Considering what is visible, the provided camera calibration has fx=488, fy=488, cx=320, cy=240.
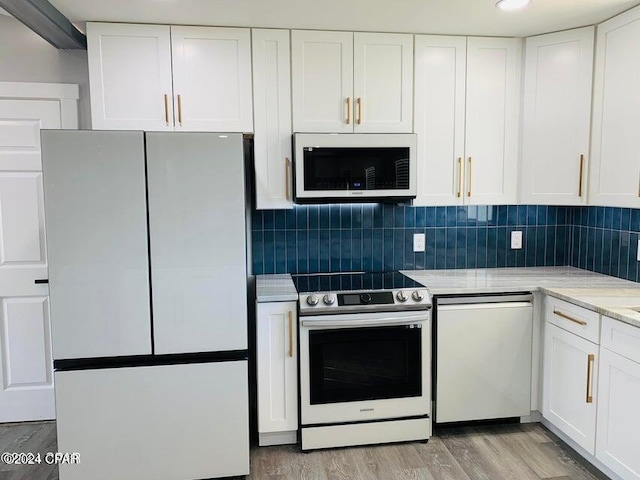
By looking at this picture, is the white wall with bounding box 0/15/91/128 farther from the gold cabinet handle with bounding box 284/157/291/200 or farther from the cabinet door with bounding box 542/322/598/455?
the cabinet door with bounding box 542/322/598/455

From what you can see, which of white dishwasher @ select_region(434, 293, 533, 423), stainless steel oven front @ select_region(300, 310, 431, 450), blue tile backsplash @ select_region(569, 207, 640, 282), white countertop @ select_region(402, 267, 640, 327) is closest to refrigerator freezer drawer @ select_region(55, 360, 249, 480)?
stainless steel oven front @ select_region(300, 310, 431, 450)

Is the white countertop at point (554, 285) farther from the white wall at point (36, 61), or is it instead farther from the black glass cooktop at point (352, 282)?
the white wall at point (36, 61)

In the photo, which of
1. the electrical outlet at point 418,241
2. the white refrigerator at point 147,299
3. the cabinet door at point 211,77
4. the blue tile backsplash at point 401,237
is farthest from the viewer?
the electrical outlet at point 418,241

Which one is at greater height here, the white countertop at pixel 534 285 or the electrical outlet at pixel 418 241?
the electrical outlet at pixel 418 241

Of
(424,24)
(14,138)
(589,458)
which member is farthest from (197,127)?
(589,458)

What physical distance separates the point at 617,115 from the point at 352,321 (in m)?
1.83

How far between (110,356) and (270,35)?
1.93 meters

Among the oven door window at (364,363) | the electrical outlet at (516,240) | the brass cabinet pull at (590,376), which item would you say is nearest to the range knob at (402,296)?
the oven door window at (364,363)

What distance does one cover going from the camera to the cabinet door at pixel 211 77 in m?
2.74

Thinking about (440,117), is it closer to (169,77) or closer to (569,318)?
(569,318)

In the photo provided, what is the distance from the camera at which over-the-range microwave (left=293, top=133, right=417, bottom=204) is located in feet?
9.17

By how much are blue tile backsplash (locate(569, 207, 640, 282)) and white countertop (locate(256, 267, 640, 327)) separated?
0.07 m

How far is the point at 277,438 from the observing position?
2773 mm

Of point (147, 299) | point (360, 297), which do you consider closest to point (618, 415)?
point (360, 297)
